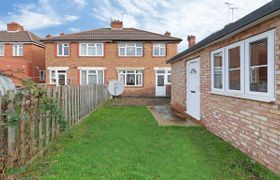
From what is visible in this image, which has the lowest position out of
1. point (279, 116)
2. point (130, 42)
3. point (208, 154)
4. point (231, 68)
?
point (208, 154)

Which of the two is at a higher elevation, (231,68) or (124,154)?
(231,68)

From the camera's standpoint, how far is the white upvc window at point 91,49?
2483cm

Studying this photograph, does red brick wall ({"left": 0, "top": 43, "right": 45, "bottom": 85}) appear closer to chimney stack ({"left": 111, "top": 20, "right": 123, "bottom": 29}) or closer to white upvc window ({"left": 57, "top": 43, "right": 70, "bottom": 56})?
white upvc window ({"left": 57, "top": 43, "right": 70, "bottom": 56})

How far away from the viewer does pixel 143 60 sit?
976 inches

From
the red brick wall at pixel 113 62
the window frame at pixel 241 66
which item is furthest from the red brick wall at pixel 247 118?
the red brick wall at pixel 113 62

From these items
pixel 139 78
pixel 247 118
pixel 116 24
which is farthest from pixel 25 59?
Result: pixel 247 118

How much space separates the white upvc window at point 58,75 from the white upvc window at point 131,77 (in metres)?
5.60

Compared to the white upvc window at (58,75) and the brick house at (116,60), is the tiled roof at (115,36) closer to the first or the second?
the brick house at (116,60)

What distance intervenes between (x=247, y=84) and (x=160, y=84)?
19686 millimetres

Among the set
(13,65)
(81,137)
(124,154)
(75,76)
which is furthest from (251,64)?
(13,65)

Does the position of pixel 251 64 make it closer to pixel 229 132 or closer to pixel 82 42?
pixel 229 132

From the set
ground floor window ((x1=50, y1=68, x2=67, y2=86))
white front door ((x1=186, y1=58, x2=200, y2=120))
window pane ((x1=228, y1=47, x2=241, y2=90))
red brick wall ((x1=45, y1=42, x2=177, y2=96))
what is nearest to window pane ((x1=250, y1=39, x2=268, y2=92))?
window pane ((x1=228, y1=47, x2=241, y2=90))

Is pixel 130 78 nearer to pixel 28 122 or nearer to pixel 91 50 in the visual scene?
pixel 91 50

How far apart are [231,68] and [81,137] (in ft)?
13.8
